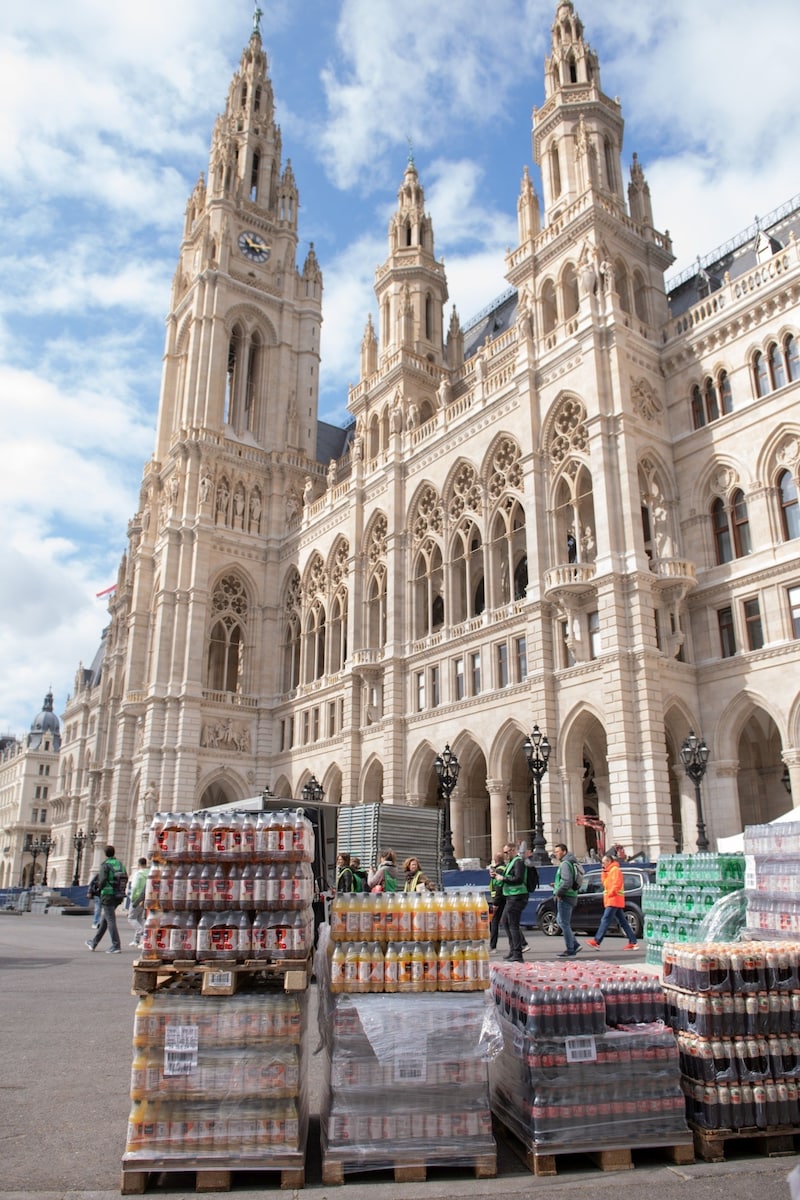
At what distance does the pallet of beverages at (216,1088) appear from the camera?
209 inches

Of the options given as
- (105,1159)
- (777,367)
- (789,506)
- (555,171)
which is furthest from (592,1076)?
(555,171)

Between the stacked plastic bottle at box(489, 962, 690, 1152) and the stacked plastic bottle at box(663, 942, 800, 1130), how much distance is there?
0.18 m

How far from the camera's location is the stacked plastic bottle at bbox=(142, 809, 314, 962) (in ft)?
19.1

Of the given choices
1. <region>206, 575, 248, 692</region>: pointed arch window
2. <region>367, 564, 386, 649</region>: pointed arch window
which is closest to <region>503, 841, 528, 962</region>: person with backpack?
<region>367, 564, 386, 649</region>: pointed arch window

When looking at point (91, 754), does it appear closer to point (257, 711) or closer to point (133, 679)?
point (133, 679)

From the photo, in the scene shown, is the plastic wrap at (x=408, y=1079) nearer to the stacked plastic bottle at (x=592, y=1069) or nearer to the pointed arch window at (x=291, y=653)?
Result: the stacked plastic bottle at (x=592, y=1069)

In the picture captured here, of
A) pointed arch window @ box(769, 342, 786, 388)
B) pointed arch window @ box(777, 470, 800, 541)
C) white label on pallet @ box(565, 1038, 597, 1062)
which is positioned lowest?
white label on pallet @ box(565, 1038, 597, 1062)

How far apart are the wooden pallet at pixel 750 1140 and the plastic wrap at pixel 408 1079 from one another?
1382 mm

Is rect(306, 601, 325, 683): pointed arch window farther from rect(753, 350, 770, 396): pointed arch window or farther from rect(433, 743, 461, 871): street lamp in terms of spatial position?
rect(753, 350, 770, 396): pointed arch window

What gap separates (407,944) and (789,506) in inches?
925

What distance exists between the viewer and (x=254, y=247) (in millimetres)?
54969

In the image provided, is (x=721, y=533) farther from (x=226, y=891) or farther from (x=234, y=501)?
(x=234, y=501)

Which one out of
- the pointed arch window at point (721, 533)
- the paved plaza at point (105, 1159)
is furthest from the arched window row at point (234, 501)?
the paved plaza at point (105, 1159)

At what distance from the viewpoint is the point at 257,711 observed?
4606cm
